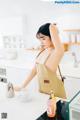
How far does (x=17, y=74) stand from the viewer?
3.53 m

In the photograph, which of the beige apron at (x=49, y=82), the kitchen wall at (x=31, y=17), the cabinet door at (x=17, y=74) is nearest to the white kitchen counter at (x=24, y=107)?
the beige apron at (x=49, y=82)

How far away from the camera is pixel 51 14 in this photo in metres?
3.44

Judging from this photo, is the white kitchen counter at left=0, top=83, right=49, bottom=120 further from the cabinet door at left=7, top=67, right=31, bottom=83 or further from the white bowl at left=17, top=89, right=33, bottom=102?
the cabinet door at left=7, top=67, right=31, bottom=83

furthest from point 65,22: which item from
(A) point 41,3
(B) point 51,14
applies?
(A) point 41,3

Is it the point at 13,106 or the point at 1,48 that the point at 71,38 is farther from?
the point at 13,106

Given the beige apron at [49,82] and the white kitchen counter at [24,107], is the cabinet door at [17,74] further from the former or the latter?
the white kitchen counter at [24,107]

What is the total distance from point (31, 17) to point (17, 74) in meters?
0.97

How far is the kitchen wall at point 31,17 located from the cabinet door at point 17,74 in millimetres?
502

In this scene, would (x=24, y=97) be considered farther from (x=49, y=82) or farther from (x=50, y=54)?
(x=50, y=54)

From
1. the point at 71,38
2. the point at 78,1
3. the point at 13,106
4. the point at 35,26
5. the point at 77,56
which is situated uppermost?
the point at 78,1

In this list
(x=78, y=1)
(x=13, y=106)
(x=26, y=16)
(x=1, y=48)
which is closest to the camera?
(x=13, y=106)

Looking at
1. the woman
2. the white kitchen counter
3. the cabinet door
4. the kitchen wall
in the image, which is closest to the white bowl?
the white kitchen counter

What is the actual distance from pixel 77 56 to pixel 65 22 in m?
0.55

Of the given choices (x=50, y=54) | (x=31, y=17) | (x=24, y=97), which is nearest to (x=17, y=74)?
(x=31, y=17)
